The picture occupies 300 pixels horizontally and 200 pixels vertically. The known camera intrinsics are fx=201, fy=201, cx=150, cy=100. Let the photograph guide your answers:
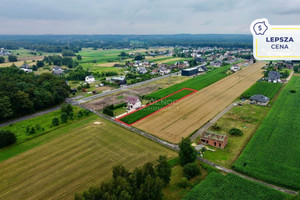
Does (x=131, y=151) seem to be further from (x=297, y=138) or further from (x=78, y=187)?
(x=297, y=138)

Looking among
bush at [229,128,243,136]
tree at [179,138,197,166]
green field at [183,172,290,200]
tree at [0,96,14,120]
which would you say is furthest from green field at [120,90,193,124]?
tree at [0,96,14,120]

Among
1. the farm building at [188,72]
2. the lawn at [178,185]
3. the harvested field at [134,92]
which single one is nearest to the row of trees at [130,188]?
the lawn at [178,185]

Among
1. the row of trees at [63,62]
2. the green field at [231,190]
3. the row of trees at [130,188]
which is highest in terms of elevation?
the row of trees at [63,62]

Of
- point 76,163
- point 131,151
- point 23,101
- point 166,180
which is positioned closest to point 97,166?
point 76,163

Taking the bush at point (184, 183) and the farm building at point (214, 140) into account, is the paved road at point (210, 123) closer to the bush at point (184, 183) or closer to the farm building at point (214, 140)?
the farm building at point (214, 140)

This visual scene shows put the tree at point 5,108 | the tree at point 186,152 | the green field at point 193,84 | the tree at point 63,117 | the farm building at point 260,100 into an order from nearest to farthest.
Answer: the tree at point 186,152 < the tree at point 5,108 < the tree at point 63,117 < the farm building at point 260,100 < the green field at point 193,84

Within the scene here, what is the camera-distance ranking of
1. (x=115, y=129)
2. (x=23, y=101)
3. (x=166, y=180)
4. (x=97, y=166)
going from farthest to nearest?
(x=23, y=101)
(x=115, y=129)
(x=97, y=166)
(x=166, y=180)

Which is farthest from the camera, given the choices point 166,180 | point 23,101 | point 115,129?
point 23,101
